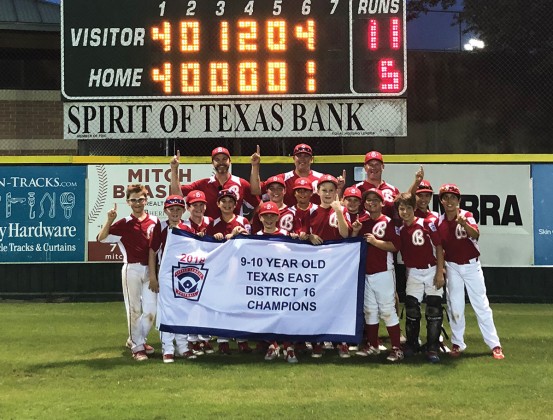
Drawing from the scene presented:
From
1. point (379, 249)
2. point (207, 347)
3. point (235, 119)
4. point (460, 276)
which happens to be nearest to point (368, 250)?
point (379, 249)

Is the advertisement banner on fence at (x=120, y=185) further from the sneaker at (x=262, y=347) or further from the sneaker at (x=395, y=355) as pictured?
the sneaker at (x=395, y=355)

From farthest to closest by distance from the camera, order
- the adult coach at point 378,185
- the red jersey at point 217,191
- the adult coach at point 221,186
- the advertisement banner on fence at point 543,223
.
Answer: the advertisement banner on fence at point 543,223 → the red jersey at point 217,191 → the adult coach at point 221,186 → the adult coach at point 378,185

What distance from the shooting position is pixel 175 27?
8234 millimetres

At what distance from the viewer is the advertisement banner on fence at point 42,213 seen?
8.92 m

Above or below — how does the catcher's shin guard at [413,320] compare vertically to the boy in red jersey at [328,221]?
below

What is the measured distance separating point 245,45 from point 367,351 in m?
4.70

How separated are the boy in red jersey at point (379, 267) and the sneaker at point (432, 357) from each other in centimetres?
25

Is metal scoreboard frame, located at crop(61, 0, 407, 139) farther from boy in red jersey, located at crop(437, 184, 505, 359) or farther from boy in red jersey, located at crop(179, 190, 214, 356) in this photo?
boy in red jersey, located at crop(437, 184, 505, 359)

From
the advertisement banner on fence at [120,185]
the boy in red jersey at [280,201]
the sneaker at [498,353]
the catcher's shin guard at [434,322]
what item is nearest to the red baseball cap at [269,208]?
the boy in red jersey at [280,201]

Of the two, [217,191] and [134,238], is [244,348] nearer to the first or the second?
[134,238]

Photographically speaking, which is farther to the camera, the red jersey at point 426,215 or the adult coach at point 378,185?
the adult coach at point 378,185

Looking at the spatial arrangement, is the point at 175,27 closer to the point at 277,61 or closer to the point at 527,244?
the point at 277,61

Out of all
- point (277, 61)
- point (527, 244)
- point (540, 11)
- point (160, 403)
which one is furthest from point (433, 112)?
point (160, 403)

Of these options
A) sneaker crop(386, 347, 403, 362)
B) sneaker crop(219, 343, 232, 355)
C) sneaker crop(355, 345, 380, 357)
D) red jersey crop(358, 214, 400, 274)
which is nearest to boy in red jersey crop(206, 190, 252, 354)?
sneaker crop(219, 343, 232, 355)
